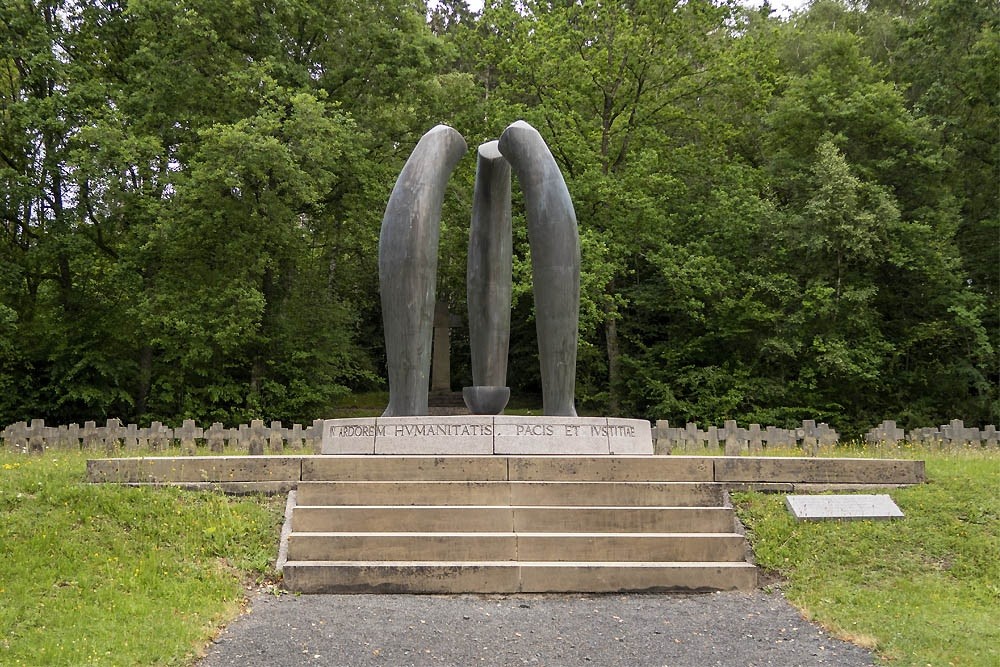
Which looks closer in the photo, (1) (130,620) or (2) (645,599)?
(1) (130,620)

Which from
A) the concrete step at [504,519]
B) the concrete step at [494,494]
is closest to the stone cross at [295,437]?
the concrete step at [494,494]

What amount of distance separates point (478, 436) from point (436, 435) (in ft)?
1.29

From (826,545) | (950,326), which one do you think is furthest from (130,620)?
(950,326)

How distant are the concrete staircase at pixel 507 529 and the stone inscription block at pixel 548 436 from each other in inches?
26.4

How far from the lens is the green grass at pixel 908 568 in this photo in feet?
17.2

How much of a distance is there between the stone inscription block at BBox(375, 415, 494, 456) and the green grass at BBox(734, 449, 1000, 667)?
2.30 m

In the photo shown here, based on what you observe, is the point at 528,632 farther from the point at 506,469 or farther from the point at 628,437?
→ the point at 628,437

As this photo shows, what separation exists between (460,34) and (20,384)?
14647mm

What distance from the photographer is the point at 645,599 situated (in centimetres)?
626

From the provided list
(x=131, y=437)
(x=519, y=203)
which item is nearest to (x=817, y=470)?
(x=131, y=437)

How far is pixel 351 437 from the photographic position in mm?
8742

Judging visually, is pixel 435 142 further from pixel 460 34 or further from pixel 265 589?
pixel 460 34

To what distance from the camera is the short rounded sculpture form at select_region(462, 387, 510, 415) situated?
1032 centimetres

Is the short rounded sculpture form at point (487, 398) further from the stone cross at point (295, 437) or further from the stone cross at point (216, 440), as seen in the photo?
the stone cross at point (295, 437)
